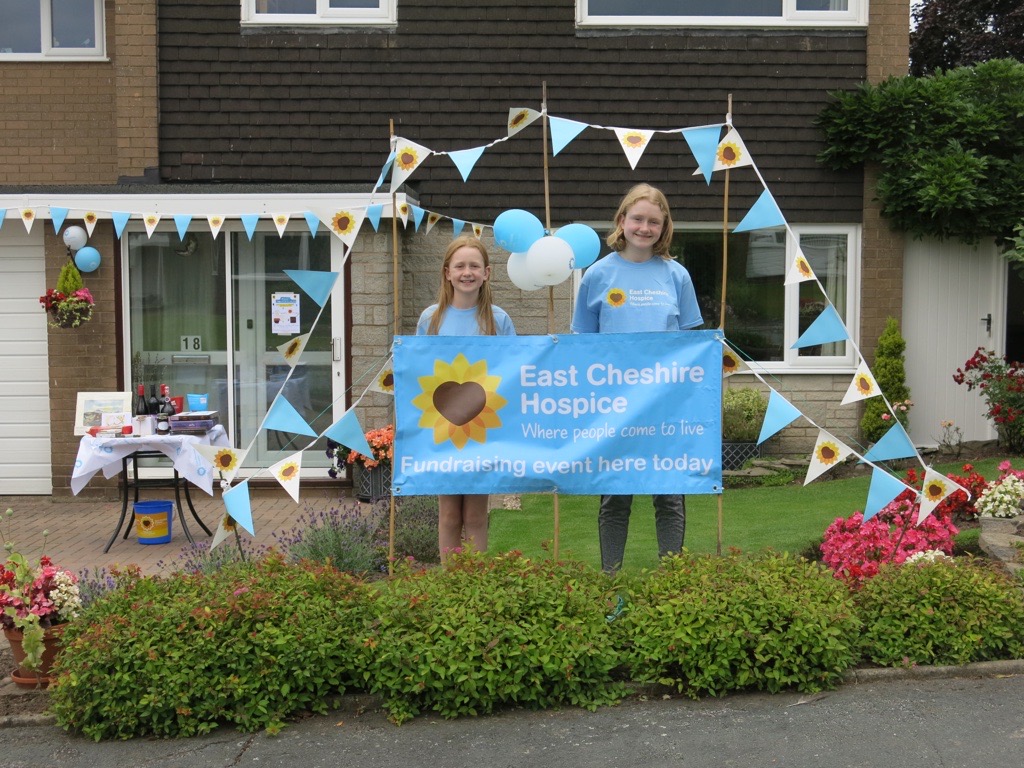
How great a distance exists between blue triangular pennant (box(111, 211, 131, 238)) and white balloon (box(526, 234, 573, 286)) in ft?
18.5

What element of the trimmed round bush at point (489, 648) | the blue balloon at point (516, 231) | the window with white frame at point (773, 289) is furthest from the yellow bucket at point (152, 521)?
the window with white frame at point (773, 289)

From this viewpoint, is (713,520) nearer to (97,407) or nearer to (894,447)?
(894,447)

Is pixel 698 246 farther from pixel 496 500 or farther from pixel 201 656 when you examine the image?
pixel 201 656

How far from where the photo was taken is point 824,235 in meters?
11.5

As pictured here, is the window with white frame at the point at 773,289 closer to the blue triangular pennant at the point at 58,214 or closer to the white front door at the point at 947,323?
the white front door at the point at 947,323

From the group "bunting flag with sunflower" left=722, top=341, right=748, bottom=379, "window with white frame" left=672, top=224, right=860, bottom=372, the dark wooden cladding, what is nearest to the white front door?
"window with white frame" left=672, top=224, right=860, bottom=372

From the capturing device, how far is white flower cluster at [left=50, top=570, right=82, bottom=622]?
5195mm

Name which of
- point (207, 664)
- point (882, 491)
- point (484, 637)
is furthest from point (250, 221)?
point (882, 491)

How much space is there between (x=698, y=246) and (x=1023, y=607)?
6895 millimetres

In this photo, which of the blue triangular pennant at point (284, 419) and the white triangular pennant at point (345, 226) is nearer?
the blue triangular pennant at point (284, 419)

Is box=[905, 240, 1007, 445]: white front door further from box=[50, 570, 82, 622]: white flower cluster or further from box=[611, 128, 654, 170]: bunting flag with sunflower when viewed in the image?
box=[50, 570, 82, 622]: white flower cluster

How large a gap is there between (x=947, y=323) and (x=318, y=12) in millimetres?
6778

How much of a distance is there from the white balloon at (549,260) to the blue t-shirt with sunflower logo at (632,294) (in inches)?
6.1

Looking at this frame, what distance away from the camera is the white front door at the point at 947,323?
11523 millimetres
